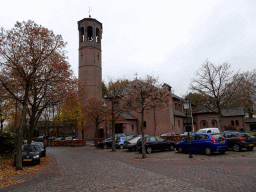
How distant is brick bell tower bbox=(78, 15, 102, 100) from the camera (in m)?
41.9

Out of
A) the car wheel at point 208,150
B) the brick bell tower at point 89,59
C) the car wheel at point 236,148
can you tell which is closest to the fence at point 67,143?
the brick bell tower at point 89,59

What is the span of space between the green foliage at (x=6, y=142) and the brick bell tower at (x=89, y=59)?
2194cm

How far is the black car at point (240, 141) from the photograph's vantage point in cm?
1530

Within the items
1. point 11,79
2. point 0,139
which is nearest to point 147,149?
point 11,79

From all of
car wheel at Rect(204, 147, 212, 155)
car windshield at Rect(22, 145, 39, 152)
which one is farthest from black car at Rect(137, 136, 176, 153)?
car windshield at Rect(22, 145, 39, 152)

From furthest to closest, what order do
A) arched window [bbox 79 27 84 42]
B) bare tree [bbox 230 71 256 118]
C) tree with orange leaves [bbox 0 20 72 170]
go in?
arched window [bbox 79 27 84 42]
bare tree [bbox 230 71 256 118]
tree with orange leaves [bbox 0 20 72 170]

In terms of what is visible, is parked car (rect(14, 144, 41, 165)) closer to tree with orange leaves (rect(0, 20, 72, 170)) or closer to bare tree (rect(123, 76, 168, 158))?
tree with orange leaves (rect(0, 20, 72, 170))

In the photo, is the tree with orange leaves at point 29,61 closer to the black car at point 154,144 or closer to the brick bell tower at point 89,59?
the black car at point 154,144

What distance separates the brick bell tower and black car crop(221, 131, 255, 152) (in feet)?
97.4

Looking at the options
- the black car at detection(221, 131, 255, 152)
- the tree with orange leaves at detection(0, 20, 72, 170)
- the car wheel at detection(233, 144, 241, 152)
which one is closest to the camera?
the tree with orange leaves at detection(0, 20, 72, 170)

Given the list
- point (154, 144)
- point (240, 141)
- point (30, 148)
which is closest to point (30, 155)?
point (30, 148)

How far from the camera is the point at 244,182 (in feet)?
22.4

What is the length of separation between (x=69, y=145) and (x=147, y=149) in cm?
2195

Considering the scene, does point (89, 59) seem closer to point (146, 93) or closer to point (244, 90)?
point (146, 93)
